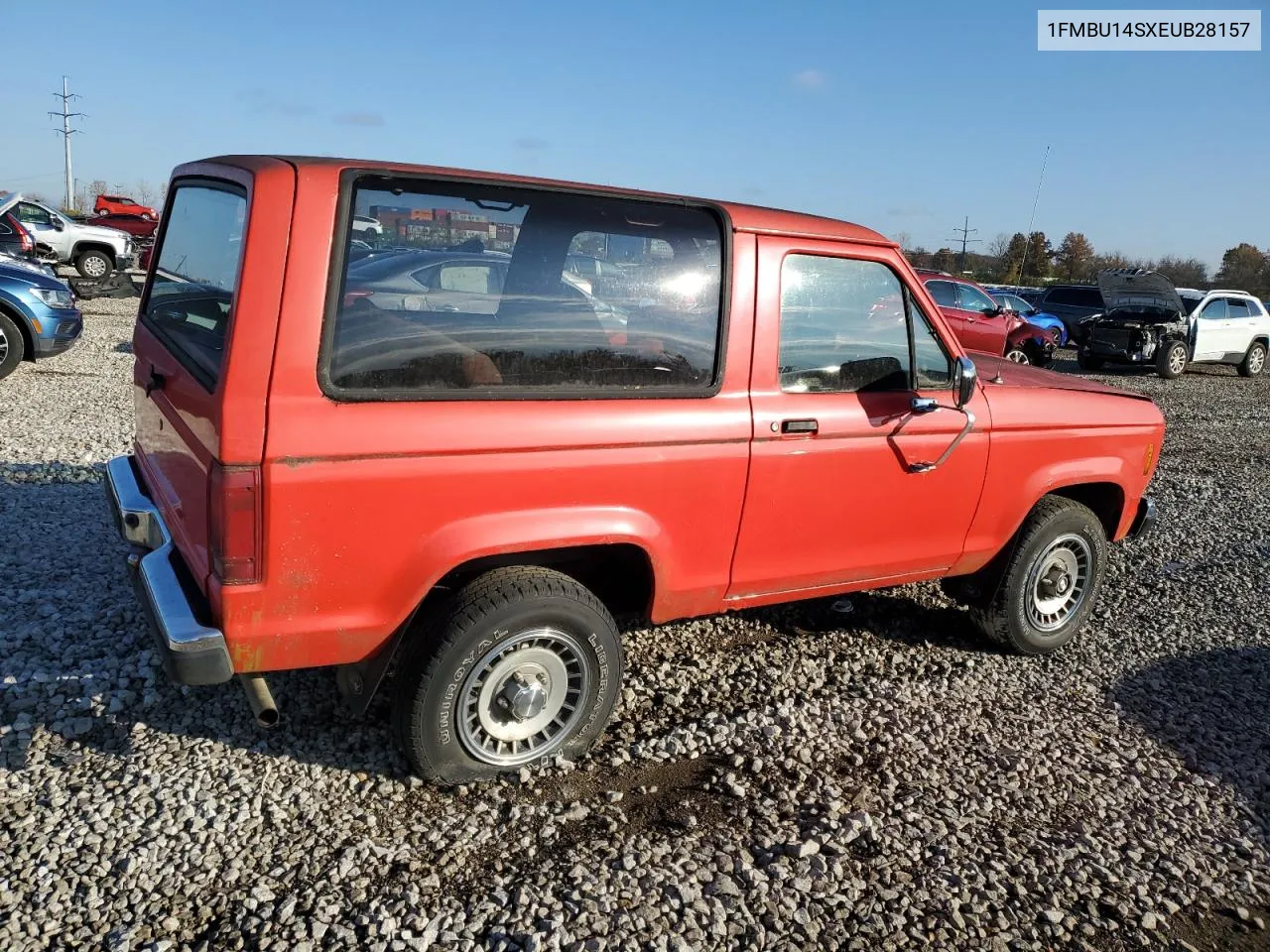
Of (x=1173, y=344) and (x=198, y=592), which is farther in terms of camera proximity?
(x=1173, y=344)

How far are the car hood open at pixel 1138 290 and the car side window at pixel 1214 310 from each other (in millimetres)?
424

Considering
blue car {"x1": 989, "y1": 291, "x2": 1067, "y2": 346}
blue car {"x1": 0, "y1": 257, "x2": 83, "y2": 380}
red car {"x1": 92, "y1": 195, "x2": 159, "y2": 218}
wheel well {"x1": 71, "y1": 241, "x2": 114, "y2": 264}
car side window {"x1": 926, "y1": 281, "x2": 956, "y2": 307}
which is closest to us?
blue car {"x1": 0, "y1": 257, "x2": 83, "y2": 380}

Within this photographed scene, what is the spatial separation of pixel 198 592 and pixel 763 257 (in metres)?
2.27

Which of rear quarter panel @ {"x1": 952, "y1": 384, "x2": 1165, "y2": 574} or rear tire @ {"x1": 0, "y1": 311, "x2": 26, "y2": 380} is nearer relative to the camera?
rear quarter panel @ {"x1": 952, "y1": 384, "x2": 1165, "y2": 574}

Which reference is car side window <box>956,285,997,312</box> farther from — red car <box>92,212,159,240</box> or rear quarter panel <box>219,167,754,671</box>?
red car <box>92,212,159,240</box>

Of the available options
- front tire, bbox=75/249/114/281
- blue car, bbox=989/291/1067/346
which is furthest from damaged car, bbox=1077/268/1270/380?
front tire, bbox=75/249/114/281

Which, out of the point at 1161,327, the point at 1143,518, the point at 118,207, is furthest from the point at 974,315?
the point at 118,207

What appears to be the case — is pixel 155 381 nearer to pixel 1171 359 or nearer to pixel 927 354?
pixel 927 354

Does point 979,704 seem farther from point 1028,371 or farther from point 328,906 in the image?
point 328,906

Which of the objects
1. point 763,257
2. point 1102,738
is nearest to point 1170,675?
point 1102,738

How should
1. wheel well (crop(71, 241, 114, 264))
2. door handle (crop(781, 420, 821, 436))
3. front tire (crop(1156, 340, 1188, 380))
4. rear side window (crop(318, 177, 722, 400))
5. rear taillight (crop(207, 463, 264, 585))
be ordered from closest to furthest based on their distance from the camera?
rear taillight (crop(207, 463, 264, 585)) → rear side window (crop(318, 177, 722, 400)) → door handle (crop(781, 420, 821, 436)) → front tire (crop(1156, 340, 1188, 380)) → wheel well (crop(71, 241, 114, 264))

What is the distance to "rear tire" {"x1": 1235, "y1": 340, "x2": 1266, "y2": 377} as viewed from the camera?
19328 millimetres

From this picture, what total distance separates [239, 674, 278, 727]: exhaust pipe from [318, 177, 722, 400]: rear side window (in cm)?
96

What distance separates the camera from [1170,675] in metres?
4.56
